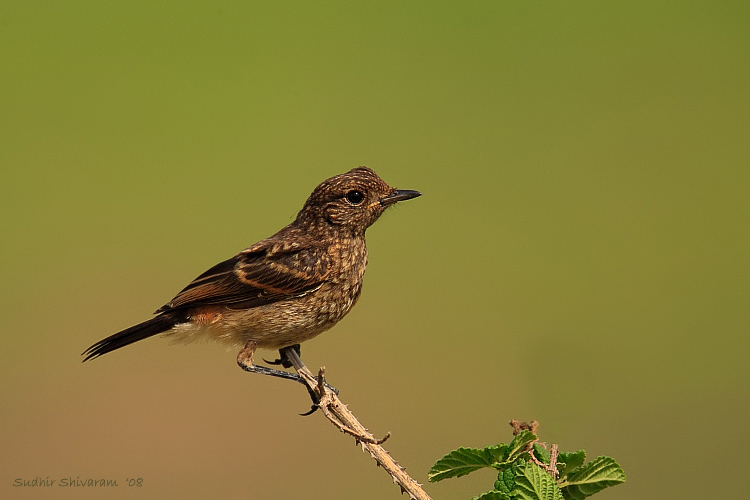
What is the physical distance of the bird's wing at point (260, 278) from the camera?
4.27m

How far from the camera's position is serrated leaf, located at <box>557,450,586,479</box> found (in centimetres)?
182

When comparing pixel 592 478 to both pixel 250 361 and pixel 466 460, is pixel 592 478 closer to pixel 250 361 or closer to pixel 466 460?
pixel 466 460

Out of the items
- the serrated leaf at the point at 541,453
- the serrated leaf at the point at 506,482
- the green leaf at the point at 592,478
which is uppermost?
the serrated leaf at the point at 541,453

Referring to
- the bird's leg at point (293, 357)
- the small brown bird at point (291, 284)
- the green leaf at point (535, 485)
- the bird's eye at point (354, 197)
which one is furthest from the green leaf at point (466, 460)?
the bird's eye at point (354, 197)

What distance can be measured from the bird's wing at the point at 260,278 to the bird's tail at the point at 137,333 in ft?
0.22

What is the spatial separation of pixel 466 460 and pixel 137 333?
269 centimetres

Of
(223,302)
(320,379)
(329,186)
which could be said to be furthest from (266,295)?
(320,379)

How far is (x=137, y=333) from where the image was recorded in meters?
4.12

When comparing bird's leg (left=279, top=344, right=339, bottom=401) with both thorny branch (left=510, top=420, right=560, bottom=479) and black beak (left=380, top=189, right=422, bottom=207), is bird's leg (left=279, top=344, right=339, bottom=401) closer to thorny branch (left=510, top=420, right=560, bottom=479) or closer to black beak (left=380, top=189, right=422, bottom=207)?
black beak (left=380, top=189, right=422, bottom=207)

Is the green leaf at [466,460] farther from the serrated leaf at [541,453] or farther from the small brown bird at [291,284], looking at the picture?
the small brown bird at [291,284]

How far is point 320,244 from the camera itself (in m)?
4.47

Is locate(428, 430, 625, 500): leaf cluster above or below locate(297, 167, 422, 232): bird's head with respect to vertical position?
below

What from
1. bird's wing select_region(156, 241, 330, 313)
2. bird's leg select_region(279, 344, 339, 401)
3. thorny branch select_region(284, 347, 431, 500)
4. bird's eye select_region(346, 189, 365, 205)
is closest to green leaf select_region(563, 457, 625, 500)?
thorny branch select_region(284, 347, 431, 500)

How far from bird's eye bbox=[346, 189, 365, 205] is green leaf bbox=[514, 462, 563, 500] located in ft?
9.28
